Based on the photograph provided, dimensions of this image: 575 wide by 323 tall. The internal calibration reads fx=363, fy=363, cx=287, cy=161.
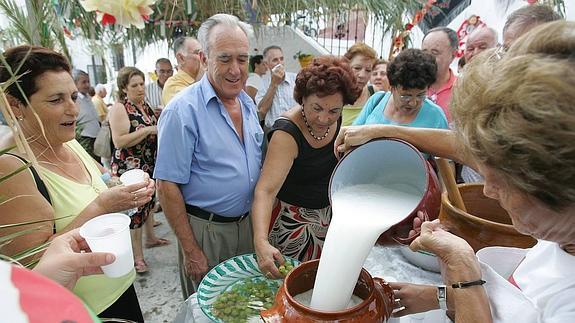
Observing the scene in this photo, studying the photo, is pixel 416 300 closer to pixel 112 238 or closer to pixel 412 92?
pixel 112 238

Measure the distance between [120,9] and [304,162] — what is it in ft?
3.16

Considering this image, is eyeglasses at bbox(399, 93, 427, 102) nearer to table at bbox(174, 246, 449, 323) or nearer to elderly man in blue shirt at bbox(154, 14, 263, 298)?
elderly man in blue shirt at bbox(154, 14, 263, 298)

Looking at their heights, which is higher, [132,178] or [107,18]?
[107,18]

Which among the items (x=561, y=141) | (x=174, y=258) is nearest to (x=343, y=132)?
(x=561, y=141)

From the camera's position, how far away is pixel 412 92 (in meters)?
1.88

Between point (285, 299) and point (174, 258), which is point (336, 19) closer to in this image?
point (174, 258)

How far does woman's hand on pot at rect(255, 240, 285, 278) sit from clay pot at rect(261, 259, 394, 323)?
25 centimetres

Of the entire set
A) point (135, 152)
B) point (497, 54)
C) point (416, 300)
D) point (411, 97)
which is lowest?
point (135, 152)

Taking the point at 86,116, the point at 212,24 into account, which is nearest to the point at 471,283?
the point at 212,24

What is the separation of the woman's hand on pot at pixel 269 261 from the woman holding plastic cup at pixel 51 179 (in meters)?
0.48

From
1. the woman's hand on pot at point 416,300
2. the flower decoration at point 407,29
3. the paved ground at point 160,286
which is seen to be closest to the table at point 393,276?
the woman's hand on pot at point 416,300

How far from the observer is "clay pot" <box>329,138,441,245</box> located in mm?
934

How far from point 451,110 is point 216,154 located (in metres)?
1.11

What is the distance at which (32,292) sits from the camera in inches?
12.5
